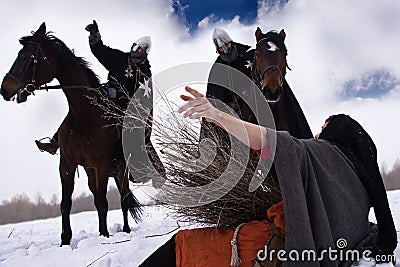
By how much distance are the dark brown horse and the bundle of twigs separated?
1.34 metres

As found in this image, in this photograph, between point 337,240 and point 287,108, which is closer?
point 337,240

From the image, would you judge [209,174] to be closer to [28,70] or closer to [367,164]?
[367,164]

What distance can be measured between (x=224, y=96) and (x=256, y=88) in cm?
41

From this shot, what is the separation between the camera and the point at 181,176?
1788 mm

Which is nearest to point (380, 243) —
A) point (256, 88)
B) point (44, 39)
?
point (256, 88)

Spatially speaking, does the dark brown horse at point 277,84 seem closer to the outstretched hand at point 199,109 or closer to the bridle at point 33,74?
the outstretched hand at point 199,109

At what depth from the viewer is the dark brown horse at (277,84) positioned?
3117 mm

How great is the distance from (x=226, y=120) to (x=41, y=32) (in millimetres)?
4051

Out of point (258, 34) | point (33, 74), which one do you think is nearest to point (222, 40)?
point (258, 34)

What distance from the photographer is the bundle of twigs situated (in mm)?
1711

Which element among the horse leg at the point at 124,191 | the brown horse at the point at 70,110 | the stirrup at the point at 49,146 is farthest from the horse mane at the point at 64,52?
the horse leg at the point at 124,191

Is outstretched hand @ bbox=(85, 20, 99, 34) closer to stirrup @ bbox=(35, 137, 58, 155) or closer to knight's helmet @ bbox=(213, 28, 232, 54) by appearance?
stirrup @ bbox=(35, 137, 58, 155)

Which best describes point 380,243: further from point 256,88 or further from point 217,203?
point 256,88

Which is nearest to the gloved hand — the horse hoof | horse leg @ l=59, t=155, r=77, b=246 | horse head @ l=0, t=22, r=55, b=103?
horse head @ l=0, t=22, r=55, b=103
